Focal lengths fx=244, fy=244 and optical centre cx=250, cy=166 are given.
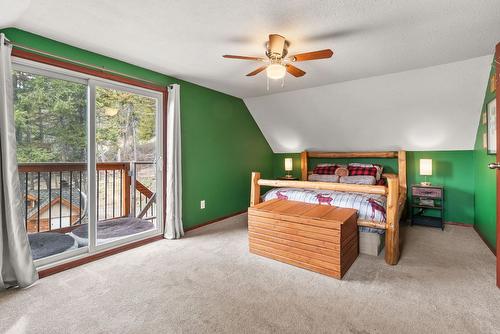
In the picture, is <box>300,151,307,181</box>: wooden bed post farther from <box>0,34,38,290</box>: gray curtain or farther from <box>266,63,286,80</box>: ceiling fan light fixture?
<box>0,34,38,290</box>: gray curtain

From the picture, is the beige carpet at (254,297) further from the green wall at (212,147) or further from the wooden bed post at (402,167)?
the wooden bed post at (402,167)

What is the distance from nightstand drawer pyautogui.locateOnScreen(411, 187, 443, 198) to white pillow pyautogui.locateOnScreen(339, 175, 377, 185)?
594mm

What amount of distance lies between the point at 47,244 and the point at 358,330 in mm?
3471

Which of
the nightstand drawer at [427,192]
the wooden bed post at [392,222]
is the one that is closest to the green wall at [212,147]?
the wooden bed post at [392,222]

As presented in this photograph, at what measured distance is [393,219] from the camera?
2.51 meters

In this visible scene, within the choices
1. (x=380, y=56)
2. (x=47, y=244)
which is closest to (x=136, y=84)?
(x=47, y=244)

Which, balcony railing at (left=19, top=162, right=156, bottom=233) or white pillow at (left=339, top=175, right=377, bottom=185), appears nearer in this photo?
balcony railing at (left=19, top=162, right=156, bottom=233)

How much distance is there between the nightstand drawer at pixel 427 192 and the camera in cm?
380

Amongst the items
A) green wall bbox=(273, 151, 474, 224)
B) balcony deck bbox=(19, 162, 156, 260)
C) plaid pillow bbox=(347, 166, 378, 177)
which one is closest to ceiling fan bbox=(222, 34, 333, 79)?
balcony deck bbox=(19, 162, 156, 260)

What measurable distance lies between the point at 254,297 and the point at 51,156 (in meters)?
2.99

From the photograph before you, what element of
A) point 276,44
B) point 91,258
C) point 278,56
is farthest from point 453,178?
point 91,258

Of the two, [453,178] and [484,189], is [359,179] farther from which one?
[484,189]

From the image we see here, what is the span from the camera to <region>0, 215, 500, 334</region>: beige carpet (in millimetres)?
1680

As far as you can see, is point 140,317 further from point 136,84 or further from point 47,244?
point 136,84
